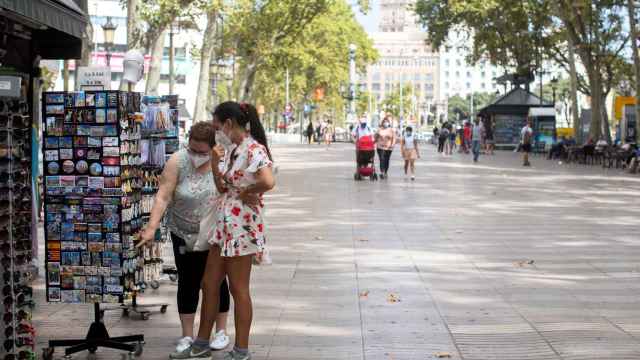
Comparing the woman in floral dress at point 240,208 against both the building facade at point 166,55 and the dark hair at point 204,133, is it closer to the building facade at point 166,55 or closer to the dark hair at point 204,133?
the dark hair at point 204,133

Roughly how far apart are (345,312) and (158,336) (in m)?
1.73

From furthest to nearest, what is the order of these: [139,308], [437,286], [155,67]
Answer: [155,67] → [437,286] → [139,308]

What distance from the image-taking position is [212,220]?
776 centimetres

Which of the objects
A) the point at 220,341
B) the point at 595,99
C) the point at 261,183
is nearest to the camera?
the point at 261,183

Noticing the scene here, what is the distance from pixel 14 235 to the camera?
724 cm

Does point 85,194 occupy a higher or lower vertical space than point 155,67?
lower

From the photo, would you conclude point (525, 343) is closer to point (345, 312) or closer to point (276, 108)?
point (345, 312)

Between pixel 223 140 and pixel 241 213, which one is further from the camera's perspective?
Answer: pixel 223 140

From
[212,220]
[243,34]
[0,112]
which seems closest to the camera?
[0,112]

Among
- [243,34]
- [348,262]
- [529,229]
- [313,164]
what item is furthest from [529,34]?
[348,262]

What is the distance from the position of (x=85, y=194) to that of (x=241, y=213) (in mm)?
1215

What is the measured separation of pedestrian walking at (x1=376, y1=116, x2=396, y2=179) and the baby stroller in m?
0.45

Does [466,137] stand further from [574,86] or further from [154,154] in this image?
[154,154]

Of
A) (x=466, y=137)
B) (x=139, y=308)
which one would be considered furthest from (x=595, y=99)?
(x=139, y=308)
